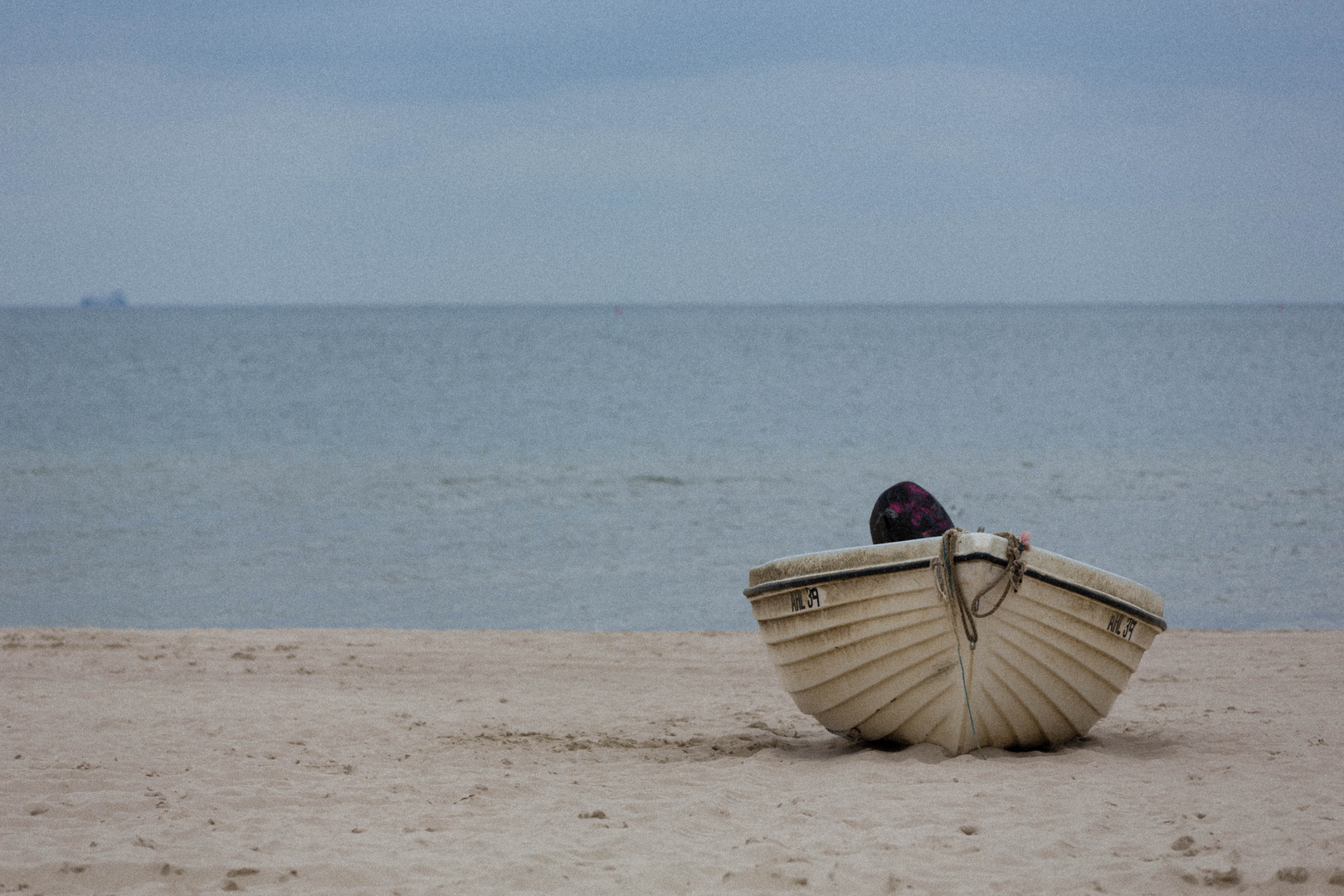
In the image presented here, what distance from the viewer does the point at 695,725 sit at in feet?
26.6

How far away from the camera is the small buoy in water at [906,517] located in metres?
6.68

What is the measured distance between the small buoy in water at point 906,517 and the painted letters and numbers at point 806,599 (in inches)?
20.2

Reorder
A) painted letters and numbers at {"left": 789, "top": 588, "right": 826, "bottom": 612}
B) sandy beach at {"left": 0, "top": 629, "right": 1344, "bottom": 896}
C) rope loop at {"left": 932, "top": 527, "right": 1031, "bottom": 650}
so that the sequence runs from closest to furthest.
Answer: sandy beach at {"left": 0, "top": 629, "right": 1344, "bottom": 896}, rope loop at {"left": 932, "top": 527, "right": 1031, "bottom": 650}, painted letters and numbers at {"left": 789, "top": 588, "right": 826, "bottom": 612}

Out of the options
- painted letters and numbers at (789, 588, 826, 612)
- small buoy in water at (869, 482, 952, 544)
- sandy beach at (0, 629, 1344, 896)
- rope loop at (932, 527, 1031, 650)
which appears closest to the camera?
sandy beach at (0, 629, 1344, 896)

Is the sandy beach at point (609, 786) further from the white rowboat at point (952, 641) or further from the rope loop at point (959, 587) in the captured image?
the rope loop at point (959, 587)

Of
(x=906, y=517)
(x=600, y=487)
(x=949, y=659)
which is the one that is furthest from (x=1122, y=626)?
(x=600, y=487)

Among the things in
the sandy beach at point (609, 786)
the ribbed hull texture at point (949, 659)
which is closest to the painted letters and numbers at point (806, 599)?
the ribbed hull texture at point (949, 659)

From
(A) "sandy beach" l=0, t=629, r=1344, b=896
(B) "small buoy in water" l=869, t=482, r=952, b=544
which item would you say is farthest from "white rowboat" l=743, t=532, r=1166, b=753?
(B) "small buoy in water" l=869, t=482, r=952, b=544

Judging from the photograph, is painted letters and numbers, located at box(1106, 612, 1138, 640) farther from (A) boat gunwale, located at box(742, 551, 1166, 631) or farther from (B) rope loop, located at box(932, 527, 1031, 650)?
(B) rope loop, located at box(932, 527, 1031, 650)

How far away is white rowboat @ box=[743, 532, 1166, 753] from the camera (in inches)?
241

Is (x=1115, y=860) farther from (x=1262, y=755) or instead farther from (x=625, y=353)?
(x=625, y=353)

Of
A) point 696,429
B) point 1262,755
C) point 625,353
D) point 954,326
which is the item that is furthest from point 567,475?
point 954,326

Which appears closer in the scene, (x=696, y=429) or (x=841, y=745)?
(x=841, y=745)

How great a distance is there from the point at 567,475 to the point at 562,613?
1118 cm
